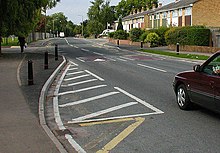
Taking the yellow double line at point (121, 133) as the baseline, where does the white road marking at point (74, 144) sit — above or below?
below

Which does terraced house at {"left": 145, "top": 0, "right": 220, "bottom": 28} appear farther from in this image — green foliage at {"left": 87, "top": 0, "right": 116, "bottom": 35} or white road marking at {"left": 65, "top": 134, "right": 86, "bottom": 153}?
green foliage at {"left": 87, "top": 0, "right": 116, "bottom": 35}

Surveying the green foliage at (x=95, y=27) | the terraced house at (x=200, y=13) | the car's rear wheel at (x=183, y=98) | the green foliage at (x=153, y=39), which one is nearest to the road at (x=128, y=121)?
the car's rear wheel at (x=183, y=98)

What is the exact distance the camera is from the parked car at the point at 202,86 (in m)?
7.50

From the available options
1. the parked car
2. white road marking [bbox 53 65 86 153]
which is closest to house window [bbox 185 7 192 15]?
white road marking [bbox 53 65 86 153]

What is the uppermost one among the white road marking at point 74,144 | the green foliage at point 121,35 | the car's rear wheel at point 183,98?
the green foliage at point 121,35

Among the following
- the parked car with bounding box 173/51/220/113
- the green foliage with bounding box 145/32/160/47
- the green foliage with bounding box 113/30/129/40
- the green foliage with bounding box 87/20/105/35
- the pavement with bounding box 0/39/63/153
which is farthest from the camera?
the green foliage with bounding box 87/20/105/35

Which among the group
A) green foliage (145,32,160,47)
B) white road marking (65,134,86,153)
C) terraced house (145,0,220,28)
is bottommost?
white road marking (65,134,86,153)

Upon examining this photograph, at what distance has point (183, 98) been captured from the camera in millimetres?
8930

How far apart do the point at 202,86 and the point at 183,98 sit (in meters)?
1.08

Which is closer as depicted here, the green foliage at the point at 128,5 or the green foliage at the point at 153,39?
the green foliage at the point at 153,39

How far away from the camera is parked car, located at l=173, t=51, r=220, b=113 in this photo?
7496 millimetres

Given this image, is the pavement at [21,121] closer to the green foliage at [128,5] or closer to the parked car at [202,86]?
the parked car at [202,86]

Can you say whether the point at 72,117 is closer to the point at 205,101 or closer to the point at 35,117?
the point at 35,117

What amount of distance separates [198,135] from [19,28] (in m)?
21.2
